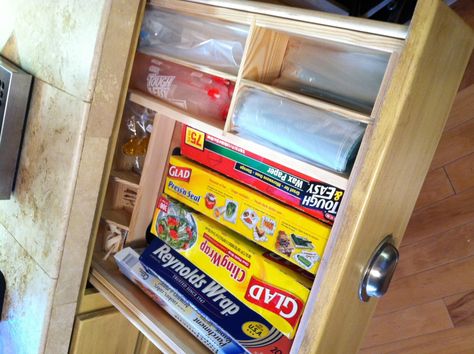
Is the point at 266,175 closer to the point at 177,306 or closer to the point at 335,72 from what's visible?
the point at 335,72

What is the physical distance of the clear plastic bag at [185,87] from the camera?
100cm

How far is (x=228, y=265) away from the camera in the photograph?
1.03 metres

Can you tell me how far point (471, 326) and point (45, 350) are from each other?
1530 mm

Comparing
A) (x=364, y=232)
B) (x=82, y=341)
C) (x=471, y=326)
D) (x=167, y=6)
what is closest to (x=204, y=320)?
(x=82, y=341)

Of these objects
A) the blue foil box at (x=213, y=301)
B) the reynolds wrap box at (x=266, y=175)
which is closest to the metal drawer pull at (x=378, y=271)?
the reynolds wrap box at (x=266, y=175)

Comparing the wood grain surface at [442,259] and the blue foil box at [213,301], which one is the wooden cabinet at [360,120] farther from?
the wood grain surface at [442,259]

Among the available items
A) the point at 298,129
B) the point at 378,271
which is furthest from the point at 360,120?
the point at 378,271

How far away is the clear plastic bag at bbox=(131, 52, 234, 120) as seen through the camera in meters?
1.00

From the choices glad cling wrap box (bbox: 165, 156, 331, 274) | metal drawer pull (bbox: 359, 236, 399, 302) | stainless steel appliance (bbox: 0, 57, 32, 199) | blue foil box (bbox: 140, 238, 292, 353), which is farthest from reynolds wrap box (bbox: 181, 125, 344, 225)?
stainless steel appliance (bbox: 0, 57, 32, 199)

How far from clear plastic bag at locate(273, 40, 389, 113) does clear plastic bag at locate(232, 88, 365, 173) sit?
83mm

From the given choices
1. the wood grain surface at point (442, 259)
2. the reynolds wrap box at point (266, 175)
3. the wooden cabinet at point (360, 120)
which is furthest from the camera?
the wood grain surface at point (442, 259)

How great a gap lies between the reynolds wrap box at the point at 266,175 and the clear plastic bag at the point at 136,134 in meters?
0.16

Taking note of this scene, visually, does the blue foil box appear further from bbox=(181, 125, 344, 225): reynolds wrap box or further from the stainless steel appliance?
the stainless steel appliance

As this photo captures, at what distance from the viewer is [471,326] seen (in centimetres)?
164
